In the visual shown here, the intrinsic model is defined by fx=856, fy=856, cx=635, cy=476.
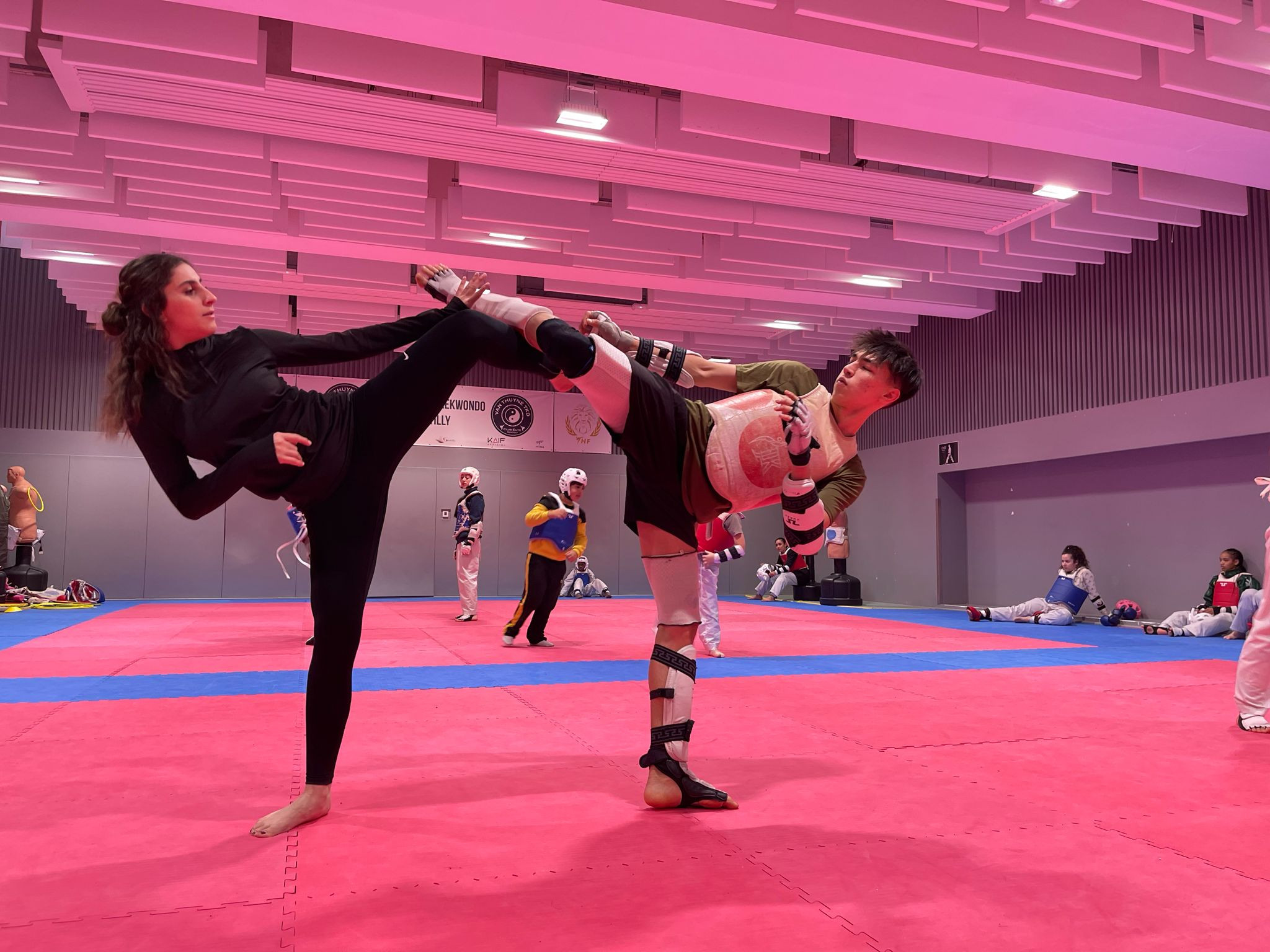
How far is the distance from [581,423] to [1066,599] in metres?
9.57

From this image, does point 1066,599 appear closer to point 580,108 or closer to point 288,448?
point 580,108

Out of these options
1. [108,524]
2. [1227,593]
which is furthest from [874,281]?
[108,524]

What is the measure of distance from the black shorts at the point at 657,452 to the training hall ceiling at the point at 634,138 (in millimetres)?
3887

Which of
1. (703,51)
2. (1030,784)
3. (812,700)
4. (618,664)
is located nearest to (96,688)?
(618,664)

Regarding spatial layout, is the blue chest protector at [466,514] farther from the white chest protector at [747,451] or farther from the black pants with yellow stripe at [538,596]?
the white chest protector at [747,451]

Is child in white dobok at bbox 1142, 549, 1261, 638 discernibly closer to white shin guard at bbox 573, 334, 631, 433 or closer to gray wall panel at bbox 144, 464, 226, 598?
white shin guard at bbox 573, 334, 631, 433

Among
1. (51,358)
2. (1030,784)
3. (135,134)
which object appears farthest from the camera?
(51,358)

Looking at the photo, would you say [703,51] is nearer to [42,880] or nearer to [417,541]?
[42,880]

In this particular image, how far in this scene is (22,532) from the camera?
12.2 metres

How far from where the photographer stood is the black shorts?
8.78 feet

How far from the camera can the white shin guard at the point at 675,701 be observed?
278cm

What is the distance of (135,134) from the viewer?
7.66m

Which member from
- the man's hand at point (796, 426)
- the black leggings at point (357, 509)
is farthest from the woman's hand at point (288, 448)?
the man's hand at point (796, 426)

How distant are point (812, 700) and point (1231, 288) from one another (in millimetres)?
8200
